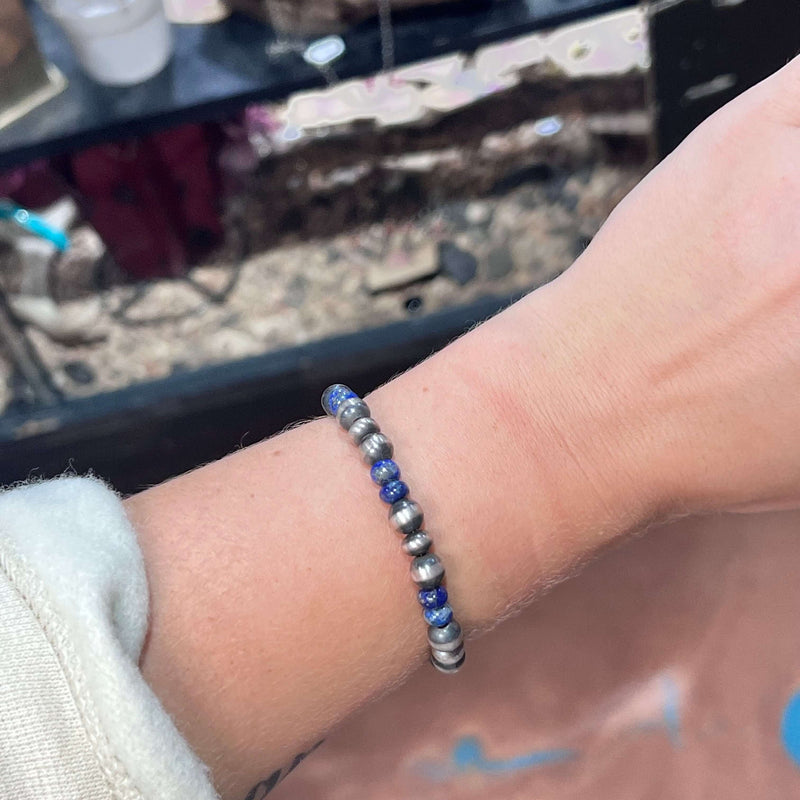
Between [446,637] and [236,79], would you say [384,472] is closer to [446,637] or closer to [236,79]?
[446,637]

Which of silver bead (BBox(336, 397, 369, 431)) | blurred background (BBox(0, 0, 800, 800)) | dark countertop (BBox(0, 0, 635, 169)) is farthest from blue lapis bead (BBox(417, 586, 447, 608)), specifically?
dark countertop (BBox(0, 0, 635, 169))

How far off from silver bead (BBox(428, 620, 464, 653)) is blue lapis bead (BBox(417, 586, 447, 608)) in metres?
0.01

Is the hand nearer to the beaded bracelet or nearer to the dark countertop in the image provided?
the beaded bracelet

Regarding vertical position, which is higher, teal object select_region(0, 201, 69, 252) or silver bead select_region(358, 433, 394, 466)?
silver bead select_region(358, 433, 394, 466)

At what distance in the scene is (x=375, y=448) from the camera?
0.47m

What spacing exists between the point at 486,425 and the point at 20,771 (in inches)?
11.7

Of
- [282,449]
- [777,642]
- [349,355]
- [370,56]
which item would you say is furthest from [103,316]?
[777,642]

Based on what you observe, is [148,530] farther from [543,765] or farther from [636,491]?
[543,765]

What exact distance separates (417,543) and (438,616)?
0.05m

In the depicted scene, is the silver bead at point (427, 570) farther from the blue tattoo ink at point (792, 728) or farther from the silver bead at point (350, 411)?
the blue tattoo ink at point (792, 728)

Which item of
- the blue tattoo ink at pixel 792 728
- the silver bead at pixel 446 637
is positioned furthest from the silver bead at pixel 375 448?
the blue tattoo ink at pixel 792 728

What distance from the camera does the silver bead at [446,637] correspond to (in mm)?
468

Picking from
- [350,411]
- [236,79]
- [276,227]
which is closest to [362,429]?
[350,411]

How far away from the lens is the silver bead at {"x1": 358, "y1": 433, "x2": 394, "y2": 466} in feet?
1.53
